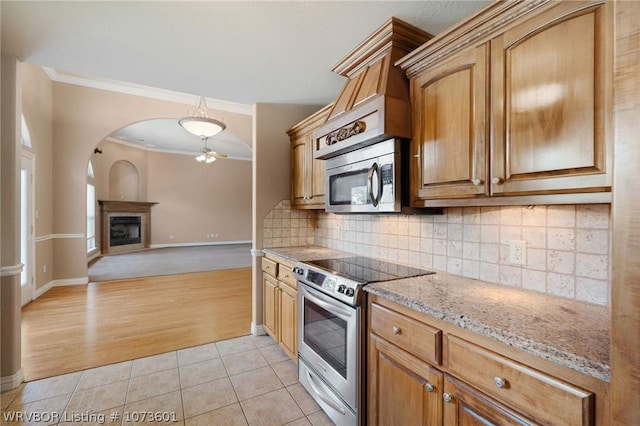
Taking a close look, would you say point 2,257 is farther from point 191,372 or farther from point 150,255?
point 150,255

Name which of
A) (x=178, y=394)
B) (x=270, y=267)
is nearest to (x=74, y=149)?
(x=270, y=267)

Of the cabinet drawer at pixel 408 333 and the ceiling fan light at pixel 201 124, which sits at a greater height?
the ceiling fan light at pixel 201 124

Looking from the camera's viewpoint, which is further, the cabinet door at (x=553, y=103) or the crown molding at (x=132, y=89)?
the crown molding at (x=132, y=89)

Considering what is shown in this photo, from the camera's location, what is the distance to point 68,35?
6.05ft

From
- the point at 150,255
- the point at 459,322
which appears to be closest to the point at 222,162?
the point at 150,255

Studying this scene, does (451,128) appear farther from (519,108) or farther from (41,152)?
(41,152)

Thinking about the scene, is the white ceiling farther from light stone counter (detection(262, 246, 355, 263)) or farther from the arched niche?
the arched niche

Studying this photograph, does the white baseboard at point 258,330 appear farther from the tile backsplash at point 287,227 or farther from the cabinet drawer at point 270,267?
the tile backsplash at point 287,227

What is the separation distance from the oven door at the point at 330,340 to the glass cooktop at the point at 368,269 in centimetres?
19

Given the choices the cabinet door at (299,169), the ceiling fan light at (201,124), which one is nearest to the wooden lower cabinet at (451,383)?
the cabinet door at (299,169)

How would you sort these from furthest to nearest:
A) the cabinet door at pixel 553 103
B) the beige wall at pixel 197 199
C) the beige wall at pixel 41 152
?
the beige wall at pixel 197 199 < the beige wall at pixel 41 152 < the cabinet door at pixel 553 103

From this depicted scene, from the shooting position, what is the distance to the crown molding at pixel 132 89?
464 cm

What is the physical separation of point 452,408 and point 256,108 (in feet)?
10.1

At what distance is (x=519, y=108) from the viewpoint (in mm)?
1145
